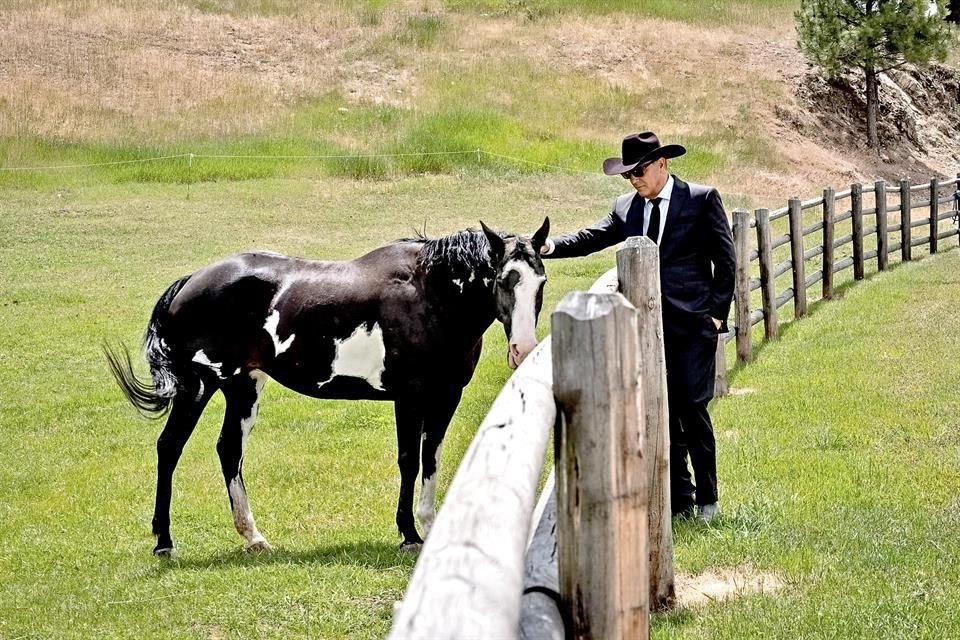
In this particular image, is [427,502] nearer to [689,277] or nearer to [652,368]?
[689,277]

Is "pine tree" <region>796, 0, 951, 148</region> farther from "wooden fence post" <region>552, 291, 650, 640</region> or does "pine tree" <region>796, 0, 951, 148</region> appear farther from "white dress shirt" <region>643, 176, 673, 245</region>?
"wooden fence post" <region>552, 291, 650, 640</region>

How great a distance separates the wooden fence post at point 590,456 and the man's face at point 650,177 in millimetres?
2980

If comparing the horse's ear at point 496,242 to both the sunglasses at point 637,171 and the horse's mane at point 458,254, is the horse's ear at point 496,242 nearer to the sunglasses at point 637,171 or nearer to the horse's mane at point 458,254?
the horse's mane at point 458,254

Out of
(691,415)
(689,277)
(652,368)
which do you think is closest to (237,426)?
(691,415)

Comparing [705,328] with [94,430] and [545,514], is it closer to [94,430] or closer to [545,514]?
[545,514]

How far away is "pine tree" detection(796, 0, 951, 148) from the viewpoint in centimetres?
3866

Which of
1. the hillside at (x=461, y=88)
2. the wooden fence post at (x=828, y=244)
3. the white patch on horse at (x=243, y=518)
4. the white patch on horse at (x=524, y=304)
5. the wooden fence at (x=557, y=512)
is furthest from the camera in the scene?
the hillside at (x=461, y=88)

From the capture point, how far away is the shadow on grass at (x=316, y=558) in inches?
245

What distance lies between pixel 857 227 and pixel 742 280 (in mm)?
6840

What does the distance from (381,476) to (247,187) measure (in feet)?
72.5

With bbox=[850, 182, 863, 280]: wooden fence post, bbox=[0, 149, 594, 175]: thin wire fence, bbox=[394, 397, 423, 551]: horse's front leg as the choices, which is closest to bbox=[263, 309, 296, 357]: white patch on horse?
bbox=[394, 397, 423, 551]: horse's front leg

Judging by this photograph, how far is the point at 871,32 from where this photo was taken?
3888 centimetres

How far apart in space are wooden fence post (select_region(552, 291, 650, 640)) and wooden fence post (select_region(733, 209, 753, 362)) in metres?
8.65

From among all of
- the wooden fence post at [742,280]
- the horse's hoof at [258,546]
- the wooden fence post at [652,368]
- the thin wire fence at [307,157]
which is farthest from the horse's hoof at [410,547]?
the thin wire fence at [307,157]
